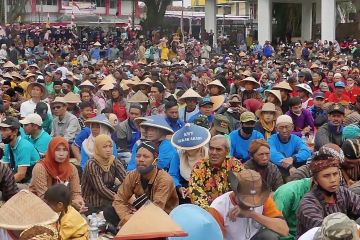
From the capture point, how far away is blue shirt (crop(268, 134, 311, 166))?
9055 millimetres

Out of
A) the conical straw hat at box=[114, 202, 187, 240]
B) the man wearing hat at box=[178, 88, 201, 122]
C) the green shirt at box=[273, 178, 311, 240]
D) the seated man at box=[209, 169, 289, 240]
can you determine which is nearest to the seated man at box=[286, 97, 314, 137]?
the man wearing hat at box=[178, 88, 201, 122]

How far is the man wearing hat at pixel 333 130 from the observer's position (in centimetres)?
954

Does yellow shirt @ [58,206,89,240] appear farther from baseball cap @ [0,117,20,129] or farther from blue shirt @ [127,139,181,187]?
baseball cap @ [0,117,20,129]

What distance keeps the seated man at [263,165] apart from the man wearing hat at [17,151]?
8.17 ft

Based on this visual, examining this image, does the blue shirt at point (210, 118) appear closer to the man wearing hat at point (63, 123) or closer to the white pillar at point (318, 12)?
the man wearing hat at point (63, 123)

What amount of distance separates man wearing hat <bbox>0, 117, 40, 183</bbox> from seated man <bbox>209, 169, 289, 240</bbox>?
3.28 m

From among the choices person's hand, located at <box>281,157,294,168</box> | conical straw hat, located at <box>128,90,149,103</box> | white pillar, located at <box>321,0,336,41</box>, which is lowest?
person's hand, located at <box>281,157,294,168</box>

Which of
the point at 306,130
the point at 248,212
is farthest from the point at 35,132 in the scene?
the point at 248,212

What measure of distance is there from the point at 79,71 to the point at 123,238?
18.2 meters

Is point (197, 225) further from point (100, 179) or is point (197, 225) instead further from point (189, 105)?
point (189, 105)

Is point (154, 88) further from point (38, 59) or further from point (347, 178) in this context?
point (38, 59)

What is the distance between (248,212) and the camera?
19.6ft

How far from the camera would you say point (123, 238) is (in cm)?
442

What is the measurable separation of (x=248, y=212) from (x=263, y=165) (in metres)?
1.95
